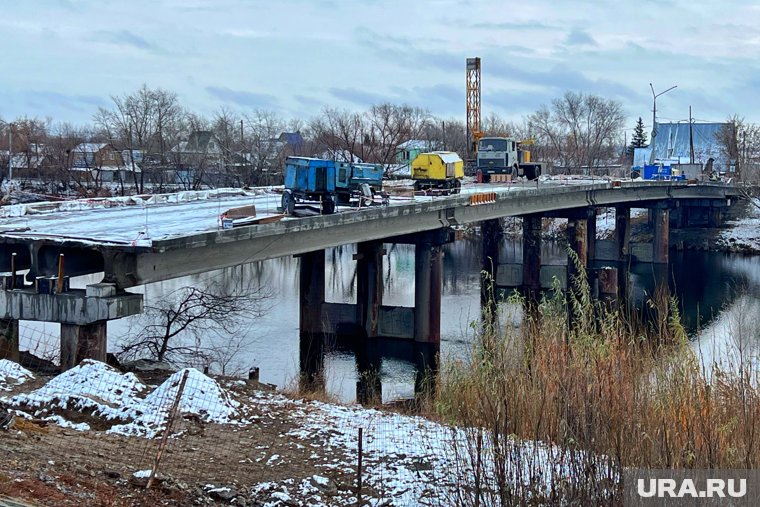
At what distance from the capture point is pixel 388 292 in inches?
1777

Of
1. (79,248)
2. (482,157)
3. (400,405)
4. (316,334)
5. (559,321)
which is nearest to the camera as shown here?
(559,321)

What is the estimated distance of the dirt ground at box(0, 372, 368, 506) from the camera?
1006cm

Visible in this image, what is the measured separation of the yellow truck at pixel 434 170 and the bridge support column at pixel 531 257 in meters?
11.4

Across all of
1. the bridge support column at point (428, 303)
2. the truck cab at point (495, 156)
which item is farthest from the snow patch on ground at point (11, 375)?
the truck cab at point (495, 156)

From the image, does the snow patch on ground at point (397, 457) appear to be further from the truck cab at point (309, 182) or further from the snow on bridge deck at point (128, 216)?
the truck cab at point (309, 182)

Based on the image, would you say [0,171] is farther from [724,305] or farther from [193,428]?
[193,428]

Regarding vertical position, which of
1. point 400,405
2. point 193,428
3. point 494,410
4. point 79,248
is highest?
point 79,248

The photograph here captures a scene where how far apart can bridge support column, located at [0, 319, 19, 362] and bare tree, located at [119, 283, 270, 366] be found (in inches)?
183

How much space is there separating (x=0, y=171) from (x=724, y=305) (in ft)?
201

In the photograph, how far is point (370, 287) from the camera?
115 feet

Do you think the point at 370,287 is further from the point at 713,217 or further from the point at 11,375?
the point at 713,217

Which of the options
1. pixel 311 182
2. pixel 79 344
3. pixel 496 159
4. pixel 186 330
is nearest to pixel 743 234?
pixel 496 159

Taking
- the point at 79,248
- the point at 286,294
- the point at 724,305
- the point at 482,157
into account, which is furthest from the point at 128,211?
the point at 482,157

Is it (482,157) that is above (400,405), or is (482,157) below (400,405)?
above
